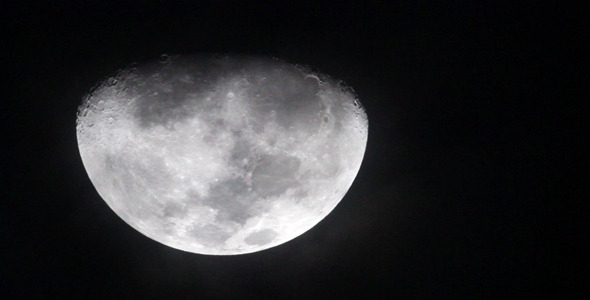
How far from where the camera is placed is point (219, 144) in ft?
9.86

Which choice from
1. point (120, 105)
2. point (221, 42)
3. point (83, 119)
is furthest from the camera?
point (83, 119)

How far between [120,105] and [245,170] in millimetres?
984

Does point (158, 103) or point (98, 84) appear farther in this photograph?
point (98, 84)

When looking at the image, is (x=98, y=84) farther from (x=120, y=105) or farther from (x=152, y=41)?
(x=152, y=41)

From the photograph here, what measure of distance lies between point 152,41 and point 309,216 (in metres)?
1.75

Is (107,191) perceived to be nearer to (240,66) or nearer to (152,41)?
(152,41)

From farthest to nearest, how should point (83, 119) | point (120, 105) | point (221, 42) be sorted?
point (83, 119), point (120, 105), point (221, 42)

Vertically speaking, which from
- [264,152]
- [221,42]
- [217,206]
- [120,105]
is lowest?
[217,206]

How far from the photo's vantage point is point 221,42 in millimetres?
2922

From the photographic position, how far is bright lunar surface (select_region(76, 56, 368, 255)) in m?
2.99

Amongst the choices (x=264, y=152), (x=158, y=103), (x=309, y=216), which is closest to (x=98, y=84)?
(x=158, y=103)

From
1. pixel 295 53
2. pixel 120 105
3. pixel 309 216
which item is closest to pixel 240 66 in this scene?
pixel 295 53

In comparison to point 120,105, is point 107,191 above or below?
→ below

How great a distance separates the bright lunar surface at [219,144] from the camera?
299 centimetres
